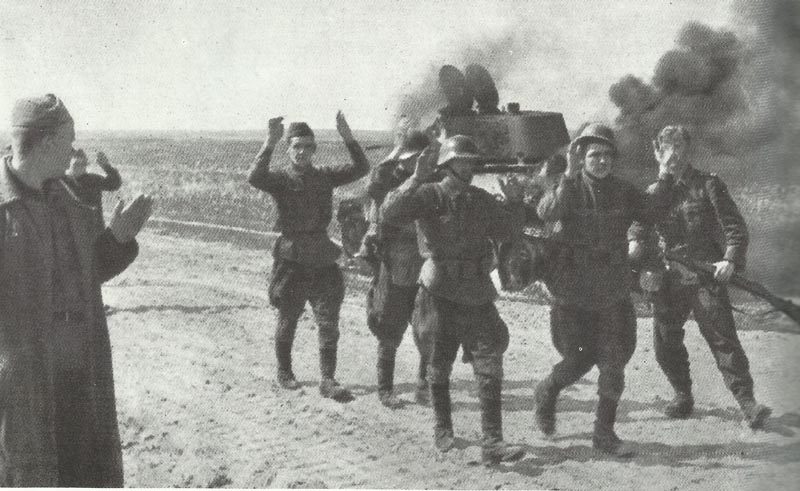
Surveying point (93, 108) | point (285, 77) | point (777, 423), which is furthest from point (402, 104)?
point (777, 423)

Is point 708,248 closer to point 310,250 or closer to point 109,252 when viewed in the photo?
point 310,250

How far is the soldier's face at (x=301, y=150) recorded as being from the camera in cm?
556

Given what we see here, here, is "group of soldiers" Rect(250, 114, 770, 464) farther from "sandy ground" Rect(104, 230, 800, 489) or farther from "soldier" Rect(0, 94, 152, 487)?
"soldier" Rect(0, 94, 152, 487)

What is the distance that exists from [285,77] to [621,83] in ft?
6.76

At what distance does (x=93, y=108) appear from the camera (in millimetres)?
5598

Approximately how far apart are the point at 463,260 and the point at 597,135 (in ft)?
3.10

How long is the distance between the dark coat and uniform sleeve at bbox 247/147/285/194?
179 cm

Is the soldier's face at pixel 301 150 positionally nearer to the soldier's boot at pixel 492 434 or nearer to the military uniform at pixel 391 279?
the military uniform at pixel 391 279

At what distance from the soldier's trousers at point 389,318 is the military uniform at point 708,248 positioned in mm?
1439

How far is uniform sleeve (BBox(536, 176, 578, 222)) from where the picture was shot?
4707 mm

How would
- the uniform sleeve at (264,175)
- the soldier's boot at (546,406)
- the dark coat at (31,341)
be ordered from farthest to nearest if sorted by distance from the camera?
the uniform sleeve at (264,175), the soldier's boot at (546,406), the dark coat at (31,341)

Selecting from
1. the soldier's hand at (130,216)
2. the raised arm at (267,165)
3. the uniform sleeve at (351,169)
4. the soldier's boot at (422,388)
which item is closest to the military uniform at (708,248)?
the soldier's boot at (422,388)

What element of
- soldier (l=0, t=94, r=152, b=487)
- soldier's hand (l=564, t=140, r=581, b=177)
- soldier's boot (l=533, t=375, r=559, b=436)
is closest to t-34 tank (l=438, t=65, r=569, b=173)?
soldier's hand (l=564, t=140, r=581, b=177)

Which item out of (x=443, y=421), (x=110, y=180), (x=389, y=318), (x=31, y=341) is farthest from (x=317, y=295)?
(x=31, y=341)
